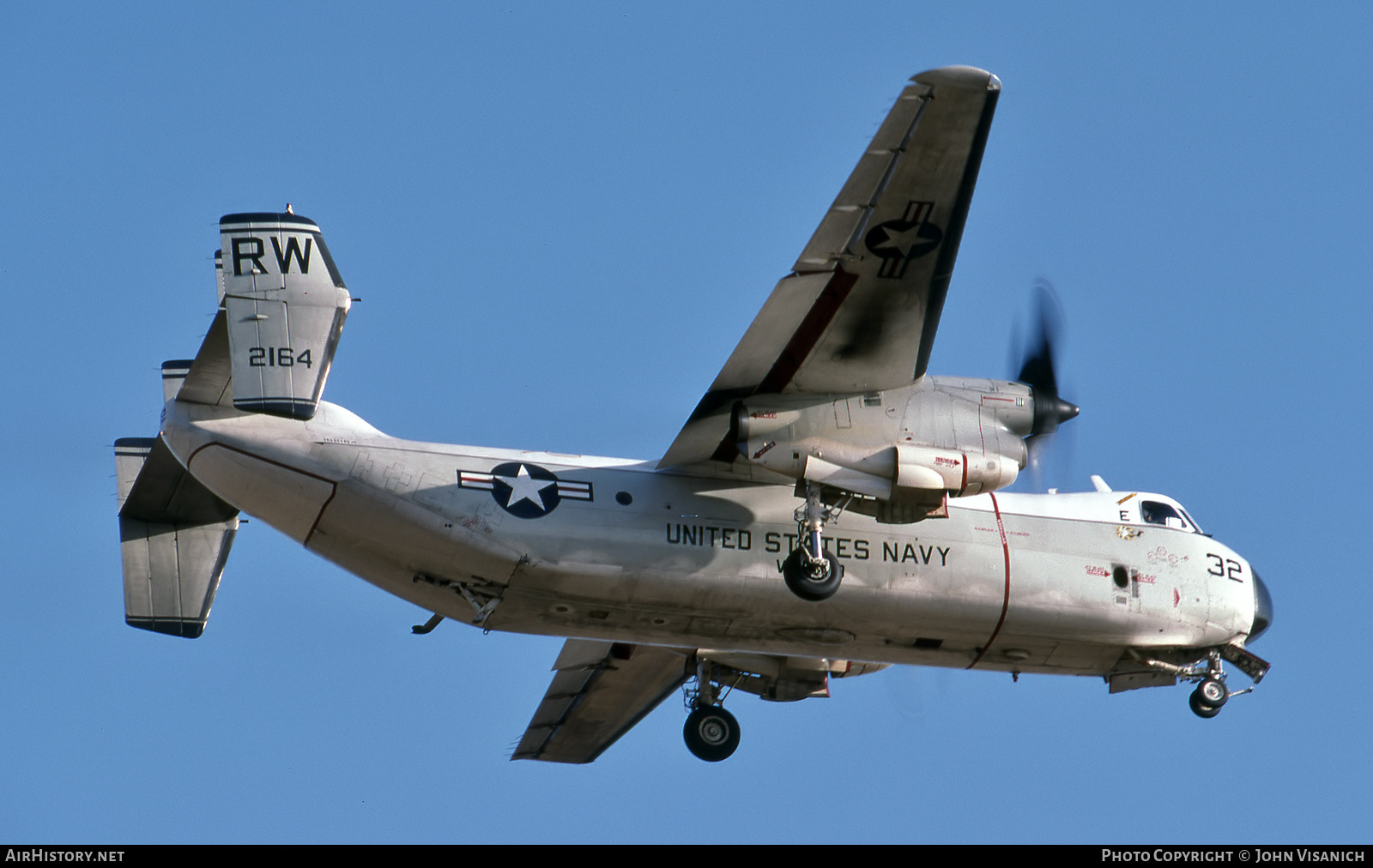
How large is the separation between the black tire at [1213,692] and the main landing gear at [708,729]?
576cm

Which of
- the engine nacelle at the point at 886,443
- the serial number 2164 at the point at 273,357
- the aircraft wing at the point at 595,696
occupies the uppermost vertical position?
the serial number 2164 at the point at 273,357

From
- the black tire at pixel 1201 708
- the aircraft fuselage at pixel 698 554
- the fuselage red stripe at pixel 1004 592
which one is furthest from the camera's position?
the black tire at pixel 1201 708

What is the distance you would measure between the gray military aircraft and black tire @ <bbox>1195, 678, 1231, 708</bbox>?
4cm

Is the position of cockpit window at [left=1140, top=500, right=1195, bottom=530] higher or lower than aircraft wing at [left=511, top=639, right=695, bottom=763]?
higher

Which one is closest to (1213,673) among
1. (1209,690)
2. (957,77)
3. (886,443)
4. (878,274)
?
(1209,690)

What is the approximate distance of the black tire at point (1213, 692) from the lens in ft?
71.5

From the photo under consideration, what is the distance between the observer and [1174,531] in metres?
21.9

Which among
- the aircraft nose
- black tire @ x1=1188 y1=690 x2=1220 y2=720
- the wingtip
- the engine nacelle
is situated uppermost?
the wingtip

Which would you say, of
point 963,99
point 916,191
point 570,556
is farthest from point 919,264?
point 570,556

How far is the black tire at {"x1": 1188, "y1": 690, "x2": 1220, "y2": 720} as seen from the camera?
21.8 meters

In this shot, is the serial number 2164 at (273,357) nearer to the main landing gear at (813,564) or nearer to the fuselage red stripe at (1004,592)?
the main landing gear at (813,564)

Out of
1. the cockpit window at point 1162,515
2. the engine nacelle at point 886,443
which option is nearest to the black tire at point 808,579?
the engine nacelle at point 886,443

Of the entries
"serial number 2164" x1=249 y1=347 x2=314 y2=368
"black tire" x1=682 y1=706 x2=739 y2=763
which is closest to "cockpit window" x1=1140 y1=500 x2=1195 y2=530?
"black tire" x1=682 y1=706 x2=739 y2=763

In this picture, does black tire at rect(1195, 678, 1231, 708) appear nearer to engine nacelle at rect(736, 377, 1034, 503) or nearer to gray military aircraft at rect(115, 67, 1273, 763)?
gray military aircraft at rect(115, 67, 1273, 763)
